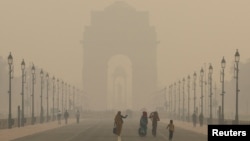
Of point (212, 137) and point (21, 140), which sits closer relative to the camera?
point (212, 137)

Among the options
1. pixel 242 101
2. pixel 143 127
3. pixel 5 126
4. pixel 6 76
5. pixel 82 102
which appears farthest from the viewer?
pixel 82 102

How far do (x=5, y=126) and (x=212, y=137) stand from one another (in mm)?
47986

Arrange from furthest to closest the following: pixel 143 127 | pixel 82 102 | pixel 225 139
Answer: pixel 82 102, pixel 143 127, pixel 225 139

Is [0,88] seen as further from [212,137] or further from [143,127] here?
[212,137]

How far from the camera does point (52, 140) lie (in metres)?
37.3

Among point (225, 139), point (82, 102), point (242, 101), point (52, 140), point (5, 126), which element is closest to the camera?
point (225, 139)

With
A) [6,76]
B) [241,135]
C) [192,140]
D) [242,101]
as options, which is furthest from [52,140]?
[6,76]

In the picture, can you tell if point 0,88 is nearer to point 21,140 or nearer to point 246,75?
point 246,75

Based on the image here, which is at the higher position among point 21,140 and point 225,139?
point 225,139

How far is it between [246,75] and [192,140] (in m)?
133

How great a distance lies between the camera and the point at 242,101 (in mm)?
155500

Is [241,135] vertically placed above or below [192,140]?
above

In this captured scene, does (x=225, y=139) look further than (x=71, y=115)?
No

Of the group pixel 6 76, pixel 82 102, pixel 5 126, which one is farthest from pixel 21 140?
pixel 82 102
